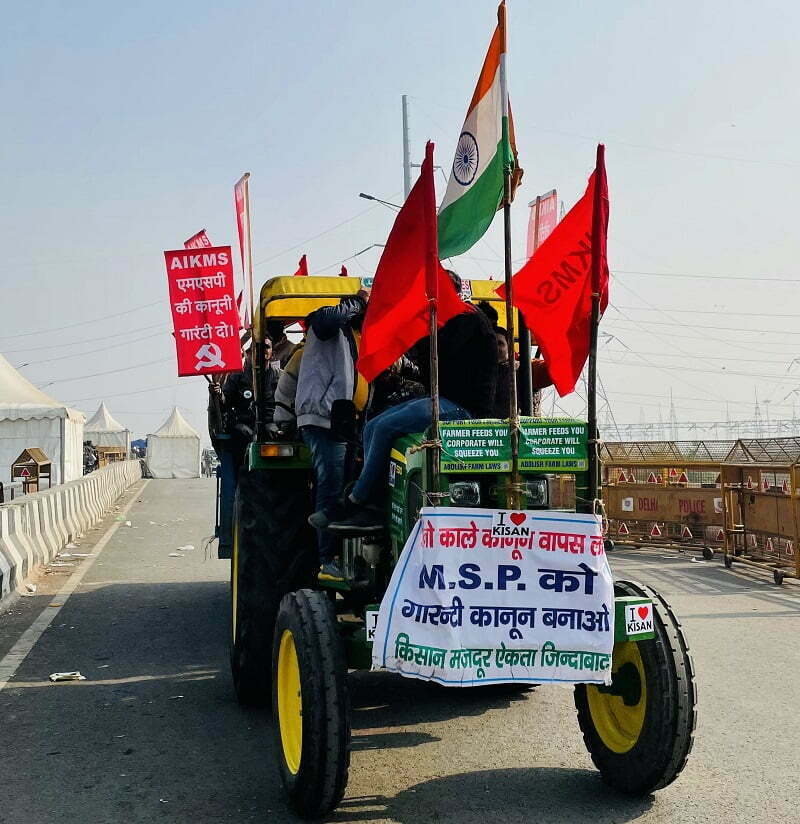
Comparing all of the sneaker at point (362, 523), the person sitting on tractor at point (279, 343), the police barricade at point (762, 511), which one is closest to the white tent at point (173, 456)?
the police barricade at point (762, 511)

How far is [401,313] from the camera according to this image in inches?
171

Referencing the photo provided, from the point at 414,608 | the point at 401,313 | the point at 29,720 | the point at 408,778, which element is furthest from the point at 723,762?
the point at 29,720

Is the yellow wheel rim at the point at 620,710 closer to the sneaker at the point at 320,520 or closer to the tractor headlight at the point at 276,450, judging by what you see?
the sneaker at the point at 320,520

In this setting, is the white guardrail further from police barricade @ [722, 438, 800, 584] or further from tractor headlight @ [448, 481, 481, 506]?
police barricade @ [722, 438, 800, 584]

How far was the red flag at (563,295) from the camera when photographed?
483 cm

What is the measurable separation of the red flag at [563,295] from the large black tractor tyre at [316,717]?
169 cm

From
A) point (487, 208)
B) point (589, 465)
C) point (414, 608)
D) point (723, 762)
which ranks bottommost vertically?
point (723, 762)

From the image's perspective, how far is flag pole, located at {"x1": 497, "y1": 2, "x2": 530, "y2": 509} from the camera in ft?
13.2

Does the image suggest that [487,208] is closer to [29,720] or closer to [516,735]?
[516,735]

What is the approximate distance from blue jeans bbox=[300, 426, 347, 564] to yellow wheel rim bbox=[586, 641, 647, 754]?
1.63 metres

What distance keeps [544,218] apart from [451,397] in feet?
19.0

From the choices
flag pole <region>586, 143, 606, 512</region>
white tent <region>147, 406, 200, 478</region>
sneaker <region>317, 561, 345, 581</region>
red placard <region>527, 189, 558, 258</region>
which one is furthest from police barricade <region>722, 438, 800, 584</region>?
white tent <region>147, 406, 200, 478</region>

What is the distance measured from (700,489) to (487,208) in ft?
36.5

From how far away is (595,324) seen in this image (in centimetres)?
435
